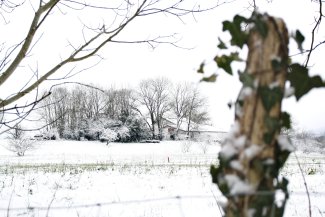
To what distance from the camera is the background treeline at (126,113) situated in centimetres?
5209

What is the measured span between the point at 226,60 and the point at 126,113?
52282mm

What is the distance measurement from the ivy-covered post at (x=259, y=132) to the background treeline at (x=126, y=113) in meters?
49.2

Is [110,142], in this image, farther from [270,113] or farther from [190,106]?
[270,113]

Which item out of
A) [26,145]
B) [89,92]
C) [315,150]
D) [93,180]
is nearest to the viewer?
[93,180]

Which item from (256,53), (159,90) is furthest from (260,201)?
→ (159,90)

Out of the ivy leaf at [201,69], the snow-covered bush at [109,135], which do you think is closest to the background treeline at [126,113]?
the snow-covered bush at [109,135]

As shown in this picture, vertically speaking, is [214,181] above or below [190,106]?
below

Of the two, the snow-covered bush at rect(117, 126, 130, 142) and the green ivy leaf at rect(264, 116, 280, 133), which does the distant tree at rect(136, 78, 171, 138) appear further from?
the green ivy leaf at rect(264, 116, 280, 133)

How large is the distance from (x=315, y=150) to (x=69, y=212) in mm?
45227

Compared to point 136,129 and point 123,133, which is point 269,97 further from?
point 136,129

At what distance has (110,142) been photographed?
50781 millimetres

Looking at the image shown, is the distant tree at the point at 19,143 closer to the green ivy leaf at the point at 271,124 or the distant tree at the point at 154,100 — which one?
the distant tree at the point at 154,100

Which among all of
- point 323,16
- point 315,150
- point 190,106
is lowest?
point 315,150

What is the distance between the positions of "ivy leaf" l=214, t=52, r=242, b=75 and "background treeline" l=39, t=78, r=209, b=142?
4902 centimetres
